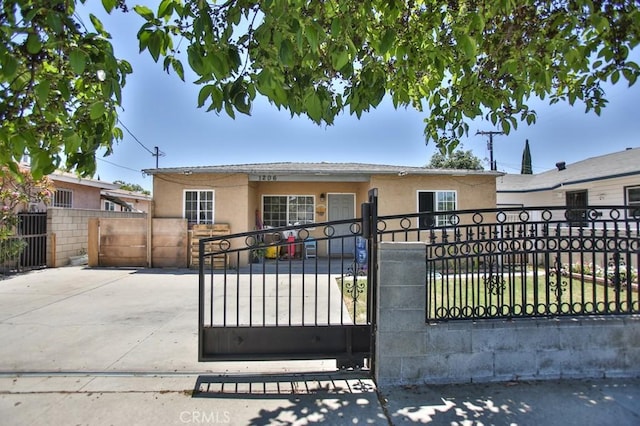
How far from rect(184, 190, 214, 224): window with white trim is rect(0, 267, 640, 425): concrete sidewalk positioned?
762cm

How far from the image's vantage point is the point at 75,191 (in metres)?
15.2

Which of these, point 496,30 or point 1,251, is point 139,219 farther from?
point 496,30

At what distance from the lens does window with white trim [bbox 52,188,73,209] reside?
14031 mm

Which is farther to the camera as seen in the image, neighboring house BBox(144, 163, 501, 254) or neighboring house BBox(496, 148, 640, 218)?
neighboring house BBox(496, 148, 640, 218)

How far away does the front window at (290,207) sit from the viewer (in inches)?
578

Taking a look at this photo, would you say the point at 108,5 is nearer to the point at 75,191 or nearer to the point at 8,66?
the point at 8,66

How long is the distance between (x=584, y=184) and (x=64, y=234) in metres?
19.4

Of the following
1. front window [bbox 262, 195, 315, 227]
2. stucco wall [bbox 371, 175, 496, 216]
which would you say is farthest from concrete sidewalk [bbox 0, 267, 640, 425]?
front window [bbox 262, 195, 315, 227]

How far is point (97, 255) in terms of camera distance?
1135 cm

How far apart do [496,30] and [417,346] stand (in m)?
3.39

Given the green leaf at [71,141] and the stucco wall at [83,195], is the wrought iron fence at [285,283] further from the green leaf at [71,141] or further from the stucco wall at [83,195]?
the stucco wall at [83,195]

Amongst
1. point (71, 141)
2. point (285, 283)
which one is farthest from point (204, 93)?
point (285, 283)

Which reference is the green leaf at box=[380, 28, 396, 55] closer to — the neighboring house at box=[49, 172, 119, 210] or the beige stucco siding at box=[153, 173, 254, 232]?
the beige stucco siding at box=[153, 173, 254, 232]

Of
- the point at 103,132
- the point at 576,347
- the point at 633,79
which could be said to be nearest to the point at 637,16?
the point at 633,79
